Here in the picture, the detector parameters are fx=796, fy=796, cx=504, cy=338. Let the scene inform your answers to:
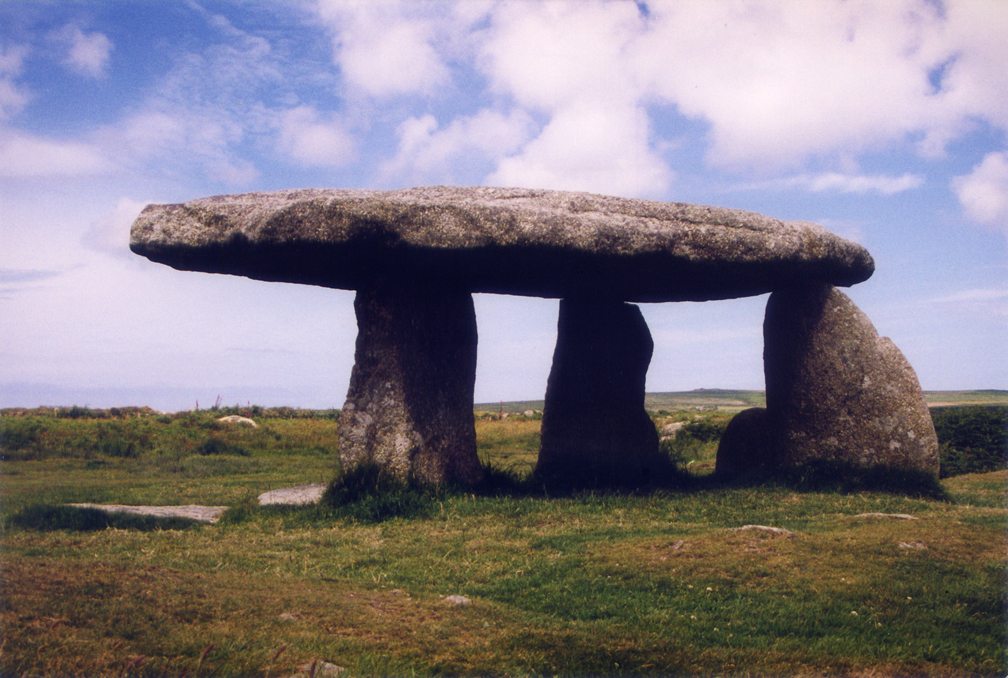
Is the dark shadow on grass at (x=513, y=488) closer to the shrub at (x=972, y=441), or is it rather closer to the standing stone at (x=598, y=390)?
the standing stone at (x=598, y=390)

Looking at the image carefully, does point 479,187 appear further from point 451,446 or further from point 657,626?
point 657,626

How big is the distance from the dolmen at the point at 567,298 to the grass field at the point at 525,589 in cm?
119

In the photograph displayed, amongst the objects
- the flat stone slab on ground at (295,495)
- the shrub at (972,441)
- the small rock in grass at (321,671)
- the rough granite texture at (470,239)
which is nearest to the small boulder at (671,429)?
the shrub at (972,441)

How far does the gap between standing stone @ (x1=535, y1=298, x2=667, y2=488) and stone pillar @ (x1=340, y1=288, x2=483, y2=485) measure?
95.0 inches

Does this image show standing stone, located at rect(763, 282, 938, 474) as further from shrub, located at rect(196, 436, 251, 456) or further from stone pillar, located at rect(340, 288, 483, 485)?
shrub, located at rect(196, 436, 251, 456)

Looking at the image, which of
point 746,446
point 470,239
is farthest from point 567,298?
point 470,239

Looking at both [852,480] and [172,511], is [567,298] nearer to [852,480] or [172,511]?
[852,480]

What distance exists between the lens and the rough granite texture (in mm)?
8641

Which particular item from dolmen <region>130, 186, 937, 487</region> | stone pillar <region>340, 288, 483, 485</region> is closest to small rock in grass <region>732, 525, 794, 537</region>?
dolmen <region>130, 186, 937, 487</region>

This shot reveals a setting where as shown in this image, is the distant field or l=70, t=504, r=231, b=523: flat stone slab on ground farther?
the distant field

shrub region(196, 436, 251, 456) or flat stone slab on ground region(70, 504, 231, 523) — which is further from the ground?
shrub region(196, 436, 251, 456)

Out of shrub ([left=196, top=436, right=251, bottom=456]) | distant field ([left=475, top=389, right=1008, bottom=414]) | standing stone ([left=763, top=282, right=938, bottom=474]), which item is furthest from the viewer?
distant field ([left=475, top=389, right=1008, bottom=414])

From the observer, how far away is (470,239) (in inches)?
344

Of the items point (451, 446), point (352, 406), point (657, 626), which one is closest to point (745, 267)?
point (451, 446)
